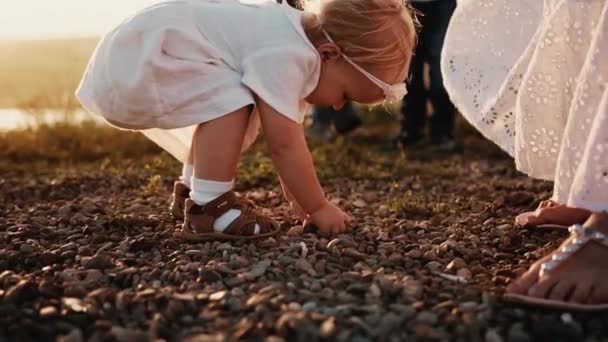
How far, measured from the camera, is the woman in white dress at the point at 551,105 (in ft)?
7.11

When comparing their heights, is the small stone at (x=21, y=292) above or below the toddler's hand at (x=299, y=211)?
above

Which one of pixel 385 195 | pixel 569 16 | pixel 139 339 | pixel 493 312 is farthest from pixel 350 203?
pixel 139 339

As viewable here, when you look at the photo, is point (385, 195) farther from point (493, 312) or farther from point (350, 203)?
point (493, 312)

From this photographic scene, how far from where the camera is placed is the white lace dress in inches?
89.8

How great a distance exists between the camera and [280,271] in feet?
7.64

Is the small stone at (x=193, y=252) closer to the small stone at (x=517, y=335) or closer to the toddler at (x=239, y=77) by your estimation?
the toddler at (x=239, y=77)

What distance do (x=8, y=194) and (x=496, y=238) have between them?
215cm

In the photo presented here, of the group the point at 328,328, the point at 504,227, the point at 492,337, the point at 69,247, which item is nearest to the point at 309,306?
the point at 328,328

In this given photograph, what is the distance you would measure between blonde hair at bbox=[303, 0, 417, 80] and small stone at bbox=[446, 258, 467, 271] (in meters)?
0.73

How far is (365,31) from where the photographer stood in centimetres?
276

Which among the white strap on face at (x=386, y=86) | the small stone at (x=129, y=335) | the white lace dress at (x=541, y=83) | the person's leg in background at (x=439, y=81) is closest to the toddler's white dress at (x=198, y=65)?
the white strap on face at (x=386, y=86)

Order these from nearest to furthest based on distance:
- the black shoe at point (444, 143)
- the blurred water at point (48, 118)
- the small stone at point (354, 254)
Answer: the small stone at point (354, 254) → the black shoe at point (444, 143) → the blurred water at point (48, 118)

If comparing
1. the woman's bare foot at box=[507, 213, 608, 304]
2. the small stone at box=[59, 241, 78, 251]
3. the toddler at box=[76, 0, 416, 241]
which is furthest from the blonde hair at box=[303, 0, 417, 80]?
the small stone at box=[59, 241, 78, 251]

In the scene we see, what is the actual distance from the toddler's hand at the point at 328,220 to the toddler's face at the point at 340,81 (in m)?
0.36
